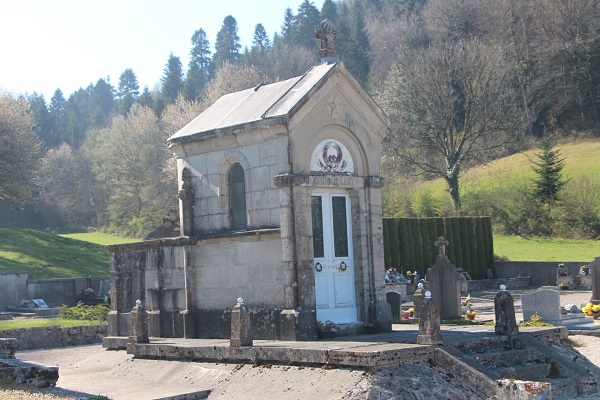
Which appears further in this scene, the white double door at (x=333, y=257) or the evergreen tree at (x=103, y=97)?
the evergreen tree at (x=103, y=97)

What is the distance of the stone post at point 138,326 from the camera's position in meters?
16.5

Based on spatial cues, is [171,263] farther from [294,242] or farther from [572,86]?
[572,86]

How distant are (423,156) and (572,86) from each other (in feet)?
70.7

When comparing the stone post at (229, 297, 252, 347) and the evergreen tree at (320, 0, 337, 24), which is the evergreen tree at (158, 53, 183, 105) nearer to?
the evergreen tree at (320, 0, 337, 24)

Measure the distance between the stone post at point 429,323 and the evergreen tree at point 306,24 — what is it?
99.2 meters

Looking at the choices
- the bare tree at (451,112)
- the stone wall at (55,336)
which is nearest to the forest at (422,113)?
the bare tree at (451,112)

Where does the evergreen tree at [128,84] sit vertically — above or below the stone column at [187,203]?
above

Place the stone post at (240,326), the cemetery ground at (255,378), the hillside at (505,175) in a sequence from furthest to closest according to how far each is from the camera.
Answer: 1. the hillside at (505,175)
2. the stone post at (240,326)
3. the cemetery ground at (255,378)

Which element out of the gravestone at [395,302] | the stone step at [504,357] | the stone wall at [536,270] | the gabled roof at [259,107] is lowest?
the stone step at [504,357]

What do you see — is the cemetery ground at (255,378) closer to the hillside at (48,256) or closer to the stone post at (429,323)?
the stone post at (429,323)

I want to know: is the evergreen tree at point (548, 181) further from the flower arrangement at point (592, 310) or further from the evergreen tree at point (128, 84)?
the evergreen tree at point (128, 84)

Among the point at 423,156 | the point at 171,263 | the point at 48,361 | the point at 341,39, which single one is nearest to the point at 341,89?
the point at 171,263

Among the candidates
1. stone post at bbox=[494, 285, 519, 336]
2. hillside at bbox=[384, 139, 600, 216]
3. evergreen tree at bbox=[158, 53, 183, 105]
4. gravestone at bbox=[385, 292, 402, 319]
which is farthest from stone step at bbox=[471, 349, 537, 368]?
evergreen tree at bbox=[158, 53, 183, 105]

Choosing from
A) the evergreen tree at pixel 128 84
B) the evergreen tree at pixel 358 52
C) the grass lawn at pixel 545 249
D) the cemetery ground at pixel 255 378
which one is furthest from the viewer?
the evergreen tree at pixel 128 84
